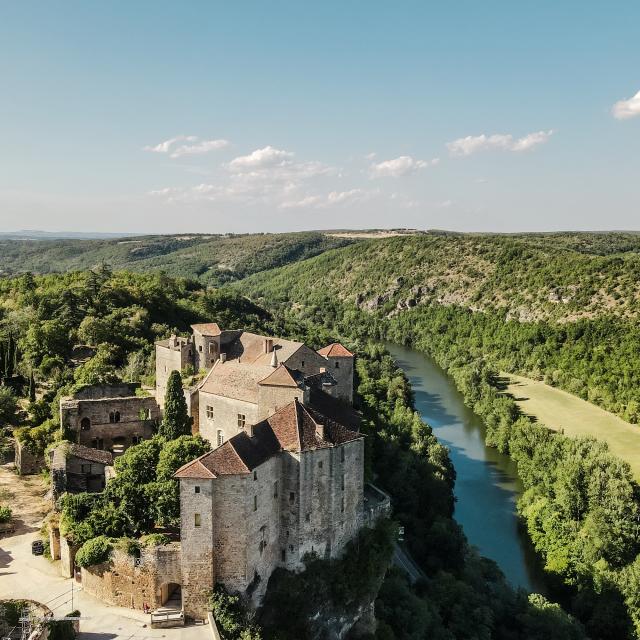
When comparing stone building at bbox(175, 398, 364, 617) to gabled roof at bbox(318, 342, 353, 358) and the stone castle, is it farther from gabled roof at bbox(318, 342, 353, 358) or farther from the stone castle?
gabled roof at bbox(318, 342, 353, 358)

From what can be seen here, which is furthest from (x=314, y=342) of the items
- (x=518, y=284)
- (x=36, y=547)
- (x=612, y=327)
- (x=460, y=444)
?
(x=36, y=547)

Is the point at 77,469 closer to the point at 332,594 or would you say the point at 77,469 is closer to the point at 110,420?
the point at 110,420

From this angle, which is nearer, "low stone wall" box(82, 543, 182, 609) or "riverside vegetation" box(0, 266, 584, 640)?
"low stone wall" box(82, 543, 182, 609)

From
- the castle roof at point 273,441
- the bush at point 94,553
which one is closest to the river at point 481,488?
the castle roof at point 273,441

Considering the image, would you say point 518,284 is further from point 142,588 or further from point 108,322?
point 142,588

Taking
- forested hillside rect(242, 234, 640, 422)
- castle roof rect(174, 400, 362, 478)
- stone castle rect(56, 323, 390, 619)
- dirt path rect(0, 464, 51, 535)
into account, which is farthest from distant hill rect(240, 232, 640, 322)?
dirt path rect(0, 464, 51, 535)

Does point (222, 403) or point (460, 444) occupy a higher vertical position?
point (222, 403)
